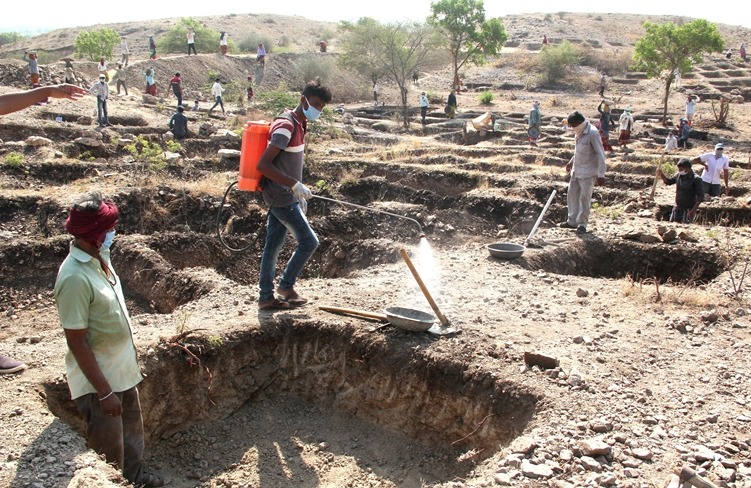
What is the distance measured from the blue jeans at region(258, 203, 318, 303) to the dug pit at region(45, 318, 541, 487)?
0.37 m

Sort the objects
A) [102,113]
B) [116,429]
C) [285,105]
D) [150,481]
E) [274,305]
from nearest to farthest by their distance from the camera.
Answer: [116,429] < [150,481] < [274,305] < [102,113] < [285,105]

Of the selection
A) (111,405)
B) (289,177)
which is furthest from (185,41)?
(111,405)

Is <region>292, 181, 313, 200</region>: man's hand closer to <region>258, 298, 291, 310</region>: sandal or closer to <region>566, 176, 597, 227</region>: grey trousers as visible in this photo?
<region>258, 298, 291, 310</region>: sandal

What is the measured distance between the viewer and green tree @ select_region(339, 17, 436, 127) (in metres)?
30.2

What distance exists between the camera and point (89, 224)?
3.40 meters

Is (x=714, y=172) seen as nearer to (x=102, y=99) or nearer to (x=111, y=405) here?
(x=111, y=405)

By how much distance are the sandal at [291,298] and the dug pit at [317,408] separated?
0.28 metres

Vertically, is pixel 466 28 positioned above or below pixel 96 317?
above

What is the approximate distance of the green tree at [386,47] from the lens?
30156 mm

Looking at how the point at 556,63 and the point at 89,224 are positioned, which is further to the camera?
the point at 556,63

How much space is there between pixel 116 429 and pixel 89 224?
117 centimetres

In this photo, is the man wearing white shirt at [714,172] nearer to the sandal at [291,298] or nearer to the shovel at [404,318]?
the shovel at [404,318]

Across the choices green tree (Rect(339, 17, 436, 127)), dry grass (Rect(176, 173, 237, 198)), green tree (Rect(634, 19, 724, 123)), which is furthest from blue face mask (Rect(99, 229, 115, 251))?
green tree (Rect(339, 17, 436, 127))

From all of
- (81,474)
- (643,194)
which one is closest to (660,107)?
(643,194)
